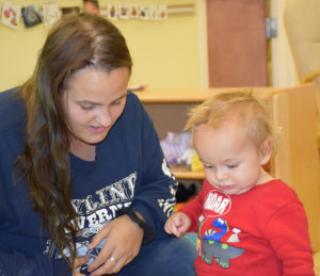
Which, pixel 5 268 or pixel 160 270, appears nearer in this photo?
pixel 5 268

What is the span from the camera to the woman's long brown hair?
112 centimetres

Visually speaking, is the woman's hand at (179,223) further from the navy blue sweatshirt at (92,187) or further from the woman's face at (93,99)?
the woman's face at (93,99)

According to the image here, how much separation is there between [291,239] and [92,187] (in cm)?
48

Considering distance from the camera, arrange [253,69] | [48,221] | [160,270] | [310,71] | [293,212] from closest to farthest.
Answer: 1. [293,212]
2. [48,221]
3. [160,270]
4. [310,71]
5. [253,69]

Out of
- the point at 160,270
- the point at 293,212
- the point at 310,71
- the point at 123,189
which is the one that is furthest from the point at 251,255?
the point at 310,71

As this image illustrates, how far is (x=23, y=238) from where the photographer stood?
Result: 1280 millimetres

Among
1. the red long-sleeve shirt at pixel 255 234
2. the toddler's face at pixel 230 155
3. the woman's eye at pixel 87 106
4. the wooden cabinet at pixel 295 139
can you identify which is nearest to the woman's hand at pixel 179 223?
the red long-sleeve shirt at pixel 255 234

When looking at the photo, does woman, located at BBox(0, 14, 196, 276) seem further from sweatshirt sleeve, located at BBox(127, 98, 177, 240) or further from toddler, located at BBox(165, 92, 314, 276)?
toddler, located at BBox(165, 92, 314, 276)

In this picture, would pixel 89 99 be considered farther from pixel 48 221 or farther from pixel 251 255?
pixel 251 255

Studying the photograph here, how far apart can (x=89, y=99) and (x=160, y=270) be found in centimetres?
46

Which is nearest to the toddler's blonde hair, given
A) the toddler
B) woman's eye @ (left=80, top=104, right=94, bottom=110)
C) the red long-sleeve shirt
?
the toddler

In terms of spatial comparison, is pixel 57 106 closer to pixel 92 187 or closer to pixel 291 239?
pixel 92 187

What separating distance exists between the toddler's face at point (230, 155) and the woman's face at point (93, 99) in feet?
0.62

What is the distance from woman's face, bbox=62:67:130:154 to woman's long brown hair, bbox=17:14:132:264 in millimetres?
14
